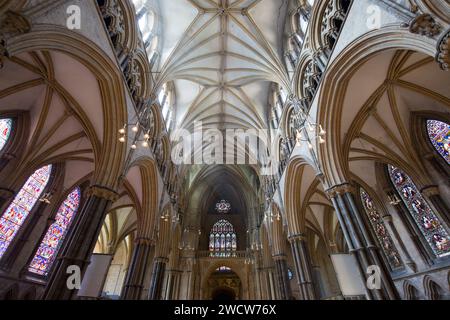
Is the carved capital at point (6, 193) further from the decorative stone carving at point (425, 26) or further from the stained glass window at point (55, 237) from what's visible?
the decorative stone carving at point (425, 26)

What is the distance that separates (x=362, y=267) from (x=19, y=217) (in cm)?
1553

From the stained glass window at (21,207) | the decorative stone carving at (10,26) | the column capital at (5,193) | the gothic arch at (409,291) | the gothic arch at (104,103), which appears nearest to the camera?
the decorative stone carving at (10,26)

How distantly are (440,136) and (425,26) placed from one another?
7.97 meters

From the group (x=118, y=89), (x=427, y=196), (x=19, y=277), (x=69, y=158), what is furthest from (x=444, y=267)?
(x=19, y=277)

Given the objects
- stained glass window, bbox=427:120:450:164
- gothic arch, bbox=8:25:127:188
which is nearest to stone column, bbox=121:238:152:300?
gothic arch, bbox=8:25:127:188

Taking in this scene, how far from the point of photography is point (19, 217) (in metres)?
11.5

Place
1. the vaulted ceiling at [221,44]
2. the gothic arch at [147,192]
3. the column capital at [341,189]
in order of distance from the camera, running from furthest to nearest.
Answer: the vaulted ceiling at [221,44], the gothic arch at [147,192], the column capital at [341,189]

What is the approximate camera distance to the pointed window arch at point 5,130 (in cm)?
1001

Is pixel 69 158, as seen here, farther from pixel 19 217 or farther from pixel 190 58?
pixel 190 58

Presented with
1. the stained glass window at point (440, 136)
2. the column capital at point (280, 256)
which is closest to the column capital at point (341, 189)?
the stained glass window at point (440, 136)

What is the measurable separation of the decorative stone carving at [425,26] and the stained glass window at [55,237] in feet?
57.9

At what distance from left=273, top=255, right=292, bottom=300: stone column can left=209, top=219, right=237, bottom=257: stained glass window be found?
9.60 meters

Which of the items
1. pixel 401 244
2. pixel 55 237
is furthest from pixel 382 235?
pixel 55 237

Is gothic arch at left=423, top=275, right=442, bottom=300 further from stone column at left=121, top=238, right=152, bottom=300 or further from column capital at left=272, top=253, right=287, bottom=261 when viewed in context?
stone column at left=121, top=238, right=152, bottom=300
